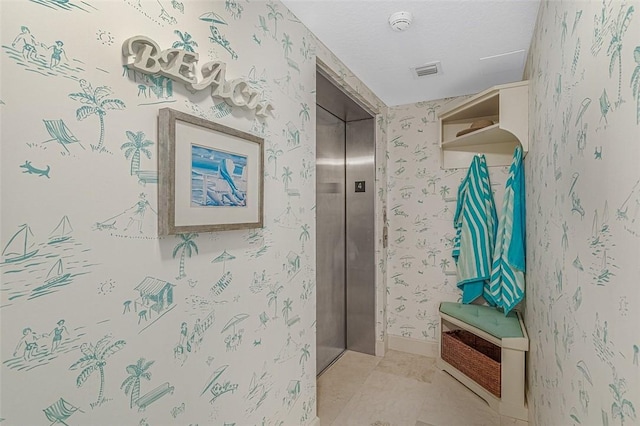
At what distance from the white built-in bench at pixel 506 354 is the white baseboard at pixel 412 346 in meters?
0.41

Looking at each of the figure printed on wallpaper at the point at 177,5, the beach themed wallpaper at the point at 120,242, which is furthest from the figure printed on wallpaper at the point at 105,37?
the figure printed on wallpaper at the point at 177,5

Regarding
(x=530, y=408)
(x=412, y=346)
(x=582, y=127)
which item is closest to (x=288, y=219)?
(x=582, y=127)

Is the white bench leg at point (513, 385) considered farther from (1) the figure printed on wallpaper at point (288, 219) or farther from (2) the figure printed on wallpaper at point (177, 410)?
(2) the figure printed on wallpaper at point (177, 410)

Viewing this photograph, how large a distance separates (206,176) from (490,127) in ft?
6.22

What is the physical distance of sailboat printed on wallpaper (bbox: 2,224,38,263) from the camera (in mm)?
678

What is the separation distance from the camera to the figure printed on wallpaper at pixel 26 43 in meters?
0.70

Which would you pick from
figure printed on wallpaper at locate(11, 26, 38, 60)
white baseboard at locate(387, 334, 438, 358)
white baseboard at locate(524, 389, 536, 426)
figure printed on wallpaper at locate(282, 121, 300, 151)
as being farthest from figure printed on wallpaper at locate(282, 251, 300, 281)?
white baseboard at locate(387, 334, 438, 358)

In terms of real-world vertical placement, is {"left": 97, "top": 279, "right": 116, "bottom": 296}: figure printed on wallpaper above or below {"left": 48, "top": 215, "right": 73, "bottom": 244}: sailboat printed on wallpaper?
below

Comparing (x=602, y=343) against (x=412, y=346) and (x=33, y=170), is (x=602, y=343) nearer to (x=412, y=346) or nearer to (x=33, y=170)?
(x=33, y=170)

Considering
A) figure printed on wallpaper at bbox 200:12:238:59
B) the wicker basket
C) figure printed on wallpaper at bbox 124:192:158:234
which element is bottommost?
the wicker basket

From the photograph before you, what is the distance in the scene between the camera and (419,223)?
2.94 m

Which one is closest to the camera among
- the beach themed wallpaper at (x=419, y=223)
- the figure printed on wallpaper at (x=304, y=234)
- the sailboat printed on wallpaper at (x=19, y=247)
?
the sailboat printed on wallpaper at (x=19, y=247)

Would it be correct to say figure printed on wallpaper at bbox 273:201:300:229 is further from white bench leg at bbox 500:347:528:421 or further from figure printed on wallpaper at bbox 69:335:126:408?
white bench leg at bbox 500:347:528:421

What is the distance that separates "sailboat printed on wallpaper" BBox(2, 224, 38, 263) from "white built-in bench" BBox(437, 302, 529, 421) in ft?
7.47
